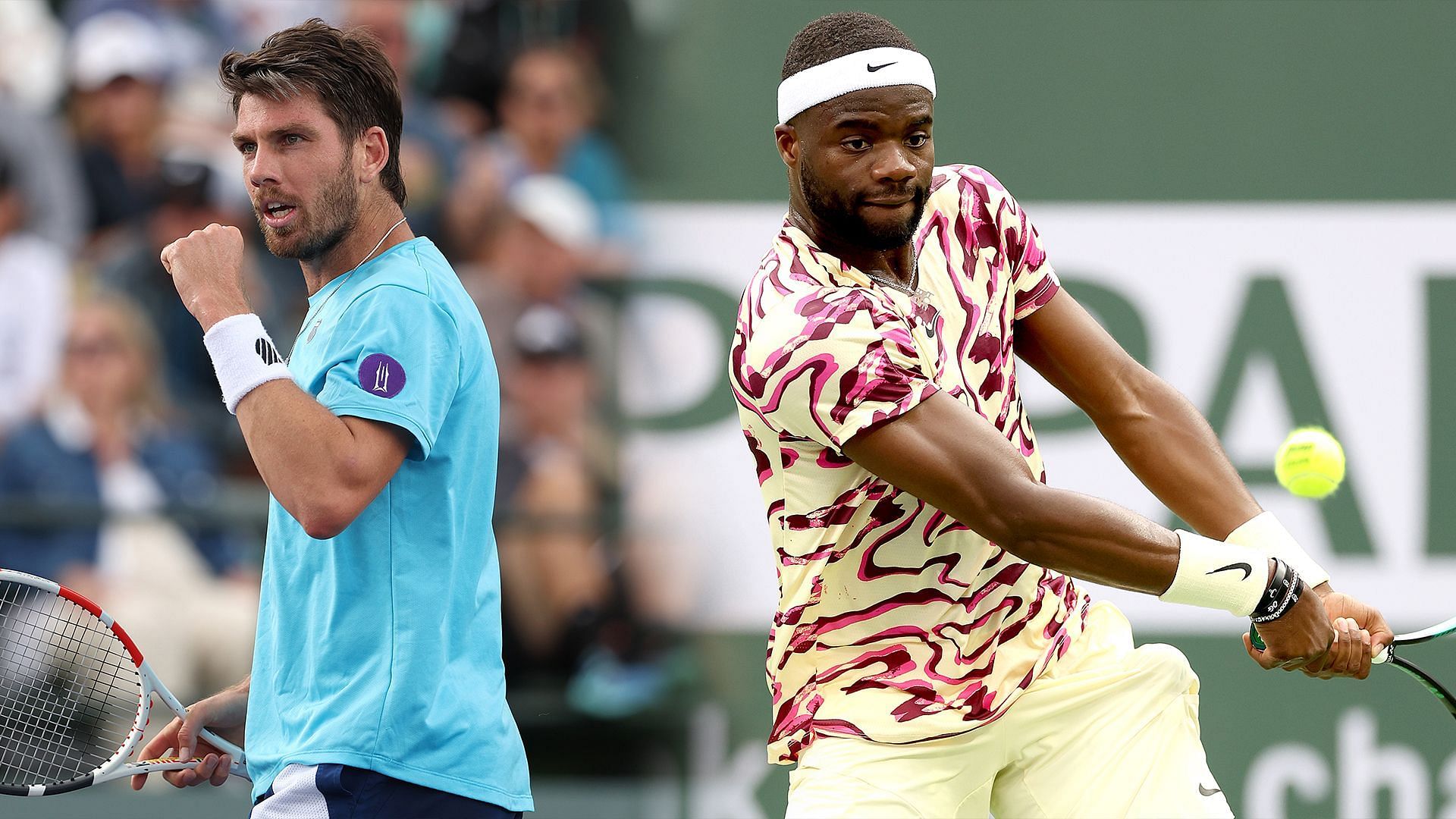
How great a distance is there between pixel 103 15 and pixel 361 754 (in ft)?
13.5

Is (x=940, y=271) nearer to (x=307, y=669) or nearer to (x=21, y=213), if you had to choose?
(x=307, y=669)

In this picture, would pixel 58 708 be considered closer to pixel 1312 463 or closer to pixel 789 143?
pixel 789 143

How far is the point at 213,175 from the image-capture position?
233 inches

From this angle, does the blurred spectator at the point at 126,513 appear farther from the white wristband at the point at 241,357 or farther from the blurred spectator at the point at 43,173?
the white wristband at the point at 241,357

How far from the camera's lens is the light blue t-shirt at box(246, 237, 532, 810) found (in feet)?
8.60

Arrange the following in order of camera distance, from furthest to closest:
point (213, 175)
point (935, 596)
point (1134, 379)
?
1. point (213, 175)
2. point (1134, 379)
3. point (935, 596)

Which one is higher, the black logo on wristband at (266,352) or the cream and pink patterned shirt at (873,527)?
the black logo on wristband at (266,352)

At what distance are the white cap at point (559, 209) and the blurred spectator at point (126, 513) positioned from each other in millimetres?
1402

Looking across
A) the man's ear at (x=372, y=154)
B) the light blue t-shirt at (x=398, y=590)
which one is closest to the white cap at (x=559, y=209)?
the man's ear at (x=372, y=154)

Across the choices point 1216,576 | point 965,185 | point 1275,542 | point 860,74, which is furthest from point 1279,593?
point 860,74

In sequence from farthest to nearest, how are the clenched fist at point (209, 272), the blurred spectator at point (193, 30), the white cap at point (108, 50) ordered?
the blurred spectator at point (193, 30)
the white cap at point (108, 50)
the clenched fist at point (209, 272)

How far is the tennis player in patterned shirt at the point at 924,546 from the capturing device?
9.06 ft

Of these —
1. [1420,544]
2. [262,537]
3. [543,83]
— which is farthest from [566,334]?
[1420,544]

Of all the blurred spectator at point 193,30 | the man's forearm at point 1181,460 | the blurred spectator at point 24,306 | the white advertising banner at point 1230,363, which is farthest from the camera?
the blurred spectator at point 193,30
